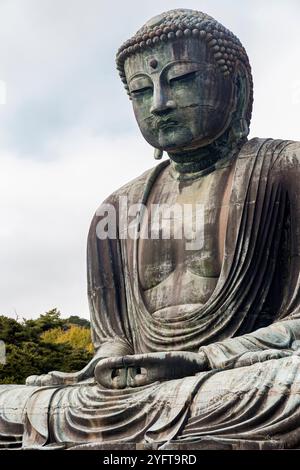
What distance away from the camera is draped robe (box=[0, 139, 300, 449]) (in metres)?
7.96

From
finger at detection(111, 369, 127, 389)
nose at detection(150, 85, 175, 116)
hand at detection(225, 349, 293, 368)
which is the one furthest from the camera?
nose at detection(150, 85, 175, 116)

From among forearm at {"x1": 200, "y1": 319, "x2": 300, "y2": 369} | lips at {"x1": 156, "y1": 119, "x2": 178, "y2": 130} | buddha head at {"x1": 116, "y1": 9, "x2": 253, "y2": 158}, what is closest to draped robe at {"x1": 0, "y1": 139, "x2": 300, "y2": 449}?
forearm at {"x1": 200, "y1": 319, "x2": 300, "y2": 369}

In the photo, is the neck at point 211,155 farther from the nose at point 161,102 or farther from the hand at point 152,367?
the hand at point 152,367

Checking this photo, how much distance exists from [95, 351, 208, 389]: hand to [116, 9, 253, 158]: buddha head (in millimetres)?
2174

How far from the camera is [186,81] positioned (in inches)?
394

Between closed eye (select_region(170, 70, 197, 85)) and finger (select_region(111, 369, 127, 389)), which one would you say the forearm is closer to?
finger (select_region(111, 369, 127, 389))

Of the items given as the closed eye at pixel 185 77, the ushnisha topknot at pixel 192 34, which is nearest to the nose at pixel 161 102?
the closed eye at pixel 185 77

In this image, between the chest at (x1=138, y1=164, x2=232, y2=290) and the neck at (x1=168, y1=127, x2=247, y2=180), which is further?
the neck at (x1=168, y1=127, x2=247, y2=180)

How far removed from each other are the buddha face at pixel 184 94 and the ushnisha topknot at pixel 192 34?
0.19ft

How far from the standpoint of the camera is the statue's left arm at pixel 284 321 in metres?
8.61

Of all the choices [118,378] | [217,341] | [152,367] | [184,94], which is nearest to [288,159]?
[184,94]

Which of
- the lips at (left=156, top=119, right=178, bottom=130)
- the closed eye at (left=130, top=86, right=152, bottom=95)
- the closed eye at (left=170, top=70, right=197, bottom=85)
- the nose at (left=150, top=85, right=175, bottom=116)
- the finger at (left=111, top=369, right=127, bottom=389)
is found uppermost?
the closed eye at (left=170, top=70, right=197, bottom=85)

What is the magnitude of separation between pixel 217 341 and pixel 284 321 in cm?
62
